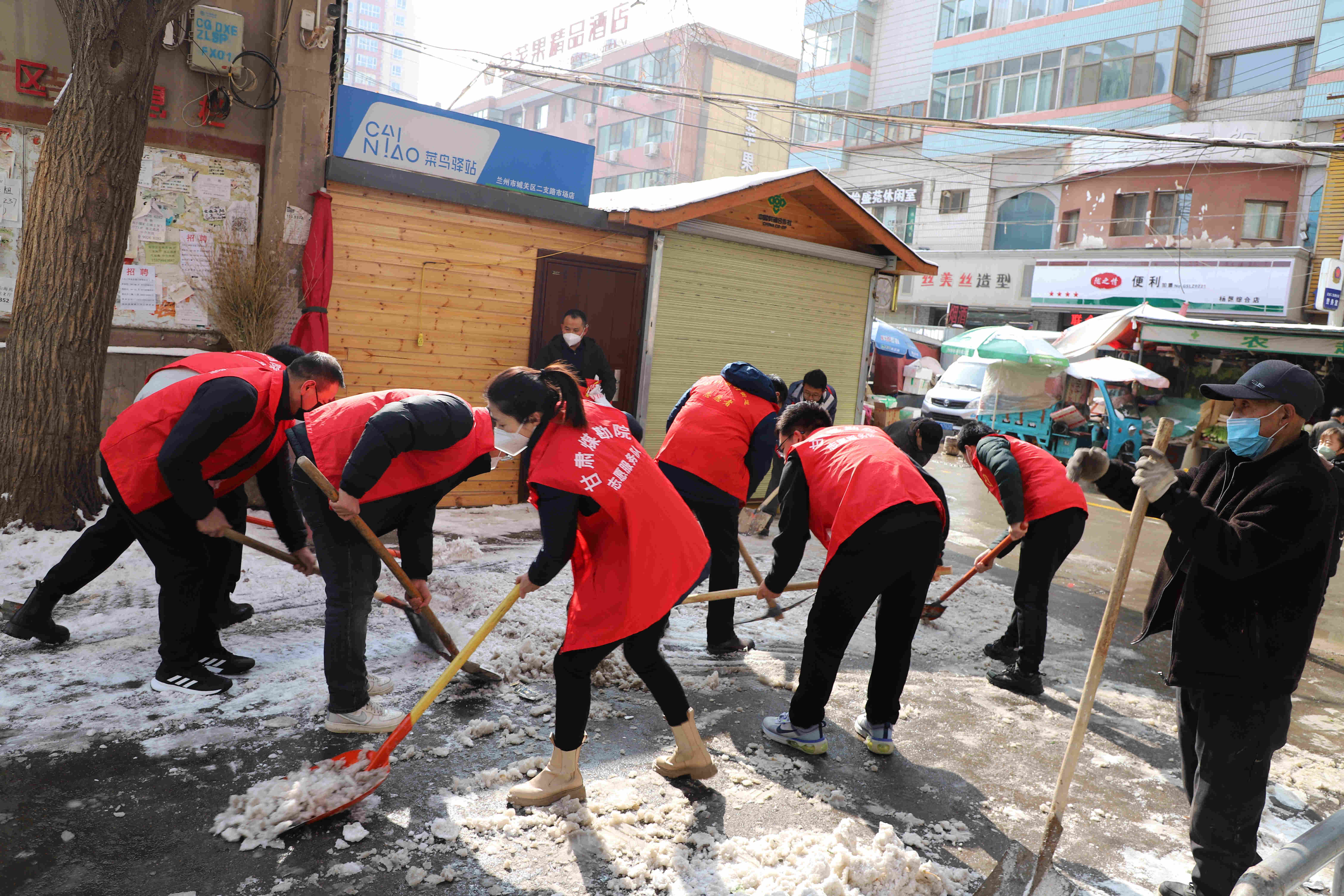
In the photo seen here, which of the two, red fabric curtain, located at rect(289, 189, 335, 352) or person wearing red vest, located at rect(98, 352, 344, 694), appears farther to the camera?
red fabric curtain, located at rect(289, 189, 335, 352)

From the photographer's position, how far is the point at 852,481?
368 centimetres

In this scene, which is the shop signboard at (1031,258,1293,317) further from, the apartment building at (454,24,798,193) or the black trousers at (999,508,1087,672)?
the apartment building at (454,24,798,193)

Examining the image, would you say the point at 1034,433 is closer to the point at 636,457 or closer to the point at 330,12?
the point at 330,12

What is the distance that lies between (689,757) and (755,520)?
3220mm

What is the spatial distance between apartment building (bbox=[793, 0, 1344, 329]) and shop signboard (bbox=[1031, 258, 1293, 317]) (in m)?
0.06

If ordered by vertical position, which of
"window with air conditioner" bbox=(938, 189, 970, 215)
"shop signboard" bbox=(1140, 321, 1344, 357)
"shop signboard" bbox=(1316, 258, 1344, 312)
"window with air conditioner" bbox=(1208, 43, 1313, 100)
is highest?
"window with air conditioner" bbox=(1208, 43, 1313, 100)

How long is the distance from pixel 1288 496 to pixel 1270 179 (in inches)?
953

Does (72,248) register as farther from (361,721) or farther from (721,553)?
(721,553)

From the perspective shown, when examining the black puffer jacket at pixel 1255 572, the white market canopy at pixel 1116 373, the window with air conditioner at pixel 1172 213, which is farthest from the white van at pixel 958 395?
the black puffer jacket at pixel 1255 572

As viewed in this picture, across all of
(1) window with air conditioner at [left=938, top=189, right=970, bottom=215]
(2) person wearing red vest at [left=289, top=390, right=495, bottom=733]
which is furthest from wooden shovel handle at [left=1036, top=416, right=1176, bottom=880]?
(1) window with air conditioner at [left=938, top=189, right=970, bottom=215]

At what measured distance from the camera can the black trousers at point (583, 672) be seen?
10.4 feet

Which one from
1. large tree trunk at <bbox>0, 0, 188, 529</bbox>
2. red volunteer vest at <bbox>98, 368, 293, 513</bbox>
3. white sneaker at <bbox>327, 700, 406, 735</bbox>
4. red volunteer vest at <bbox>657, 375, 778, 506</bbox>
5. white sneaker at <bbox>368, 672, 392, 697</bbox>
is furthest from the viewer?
large tree trunk at <bbox>0, 0, 188, 529</bbox>

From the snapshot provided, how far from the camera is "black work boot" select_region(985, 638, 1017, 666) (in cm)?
532

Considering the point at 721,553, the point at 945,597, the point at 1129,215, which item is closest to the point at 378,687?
the point at 721,553
